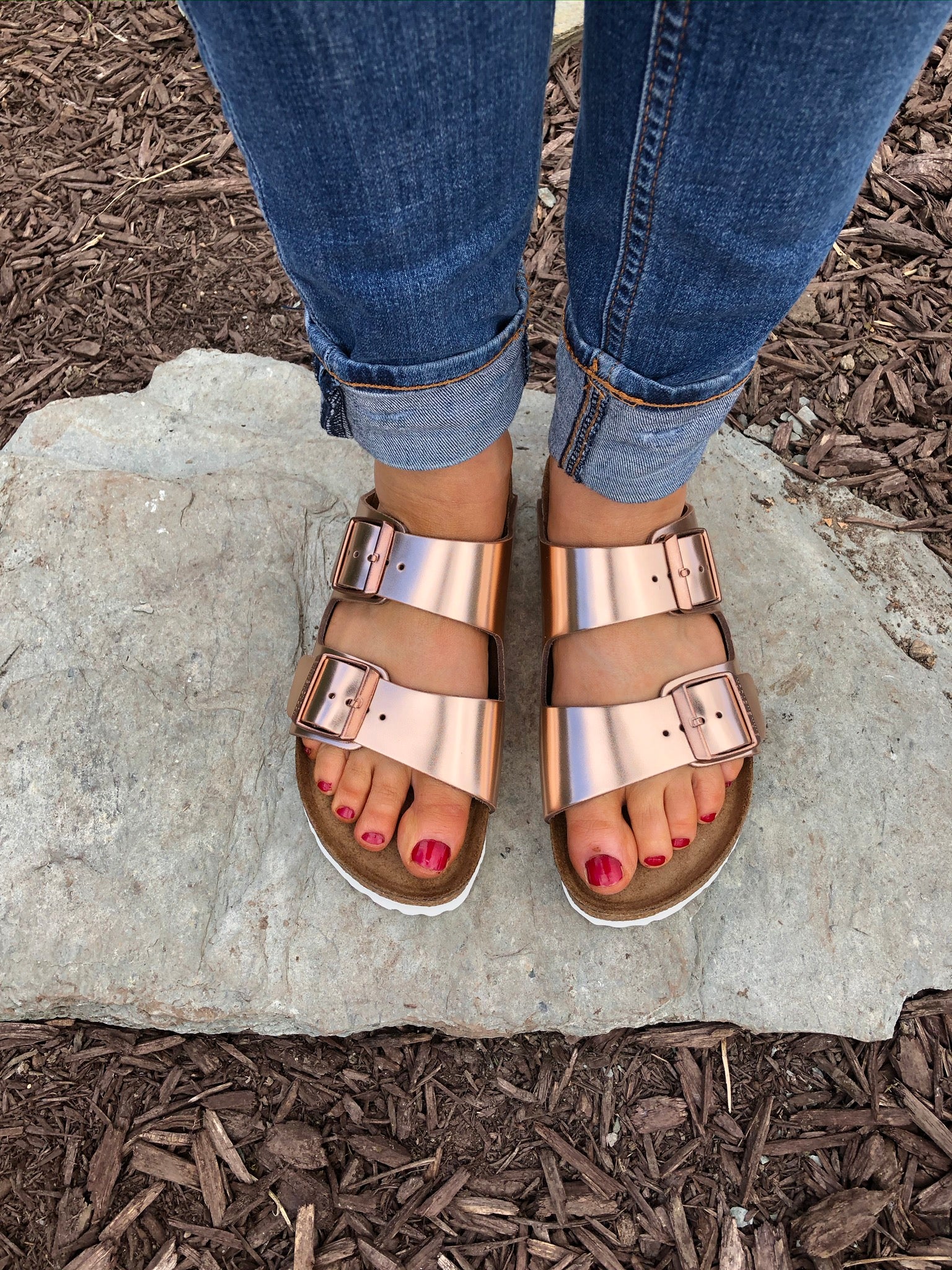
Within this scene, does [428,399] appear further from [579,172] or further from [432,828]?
[432,828]

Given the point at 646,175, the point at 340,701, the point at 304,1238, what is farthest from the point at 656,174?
the point at 304,1238

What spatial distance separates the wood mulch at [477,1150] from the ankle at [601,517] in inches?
29.0

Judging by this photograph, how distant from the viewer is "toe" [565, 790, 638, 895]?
1.14m

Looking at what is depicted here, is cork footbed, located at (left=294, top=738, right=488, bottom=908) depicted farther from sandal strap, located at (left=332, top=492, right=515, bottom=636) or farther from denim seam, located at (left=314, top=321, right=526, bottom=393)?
denim seam, located at (left=314, top=321, right=526, bottom=393)

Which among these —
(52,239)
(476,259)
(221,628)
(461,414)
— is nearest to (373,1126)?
(221,628)

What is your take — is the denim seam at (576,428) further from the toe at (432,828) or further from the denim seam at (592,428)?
the toe at (432,828)

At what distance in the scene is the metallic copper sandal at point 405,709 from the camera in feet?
3.77

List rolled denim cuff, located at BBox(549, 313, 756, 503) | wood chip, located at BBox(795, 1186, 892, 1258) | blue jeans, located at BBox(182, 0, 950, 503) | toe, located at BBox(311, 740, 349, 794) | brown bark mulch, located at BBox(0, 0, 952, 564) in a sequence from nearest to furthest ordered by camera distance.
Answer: blue jeans, located at BBox(182, 0, 950, 503), rolled denim cuff, located at BBox(549, 313, 756, 503), wood chip, located at BBox(795, 1186, 892, 1258), toe, located at BBox(311, 740, 349, 794), brown bark mulch, located at BBox(0, 0, 952, 564)

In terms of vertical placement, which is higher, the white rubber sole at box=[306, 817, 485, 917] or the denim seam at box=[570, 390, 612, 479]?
the denim seam at box=[570, 390, 612, 479]

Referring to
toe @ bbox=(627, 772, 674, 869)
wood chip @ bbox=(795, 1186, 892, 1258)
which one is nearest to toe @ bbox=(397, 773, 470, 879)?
toe @ bbox=(627, 772, 674, 869)

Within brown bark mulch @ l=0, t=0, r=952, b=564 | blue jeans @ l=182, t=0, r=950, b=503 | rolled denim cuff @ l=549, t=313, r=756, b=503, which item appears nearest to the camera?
blue jeans @ l=182, t=0, r=950, b=503

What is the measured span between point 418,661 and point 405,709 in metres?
0.08

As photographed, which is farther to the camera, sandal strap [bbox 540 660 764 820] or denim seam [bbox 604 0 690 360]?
sandal strap [bbox 540 660 764 820]

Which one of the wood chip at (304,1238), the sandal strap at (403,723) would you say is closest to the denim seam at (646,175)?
the sandal strap at (403,723)
